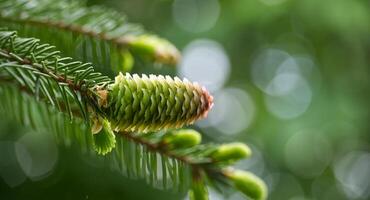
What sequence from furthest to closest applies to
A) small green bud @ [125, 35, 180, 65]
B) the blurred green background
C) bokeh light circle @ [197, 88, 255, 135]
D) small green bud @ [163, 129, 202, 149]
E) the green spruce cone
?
bokeh light circle @ [197, 88, 255, 135]
the blurred green background
small green bud @ [125, 35, 180, 65]
small green bud @ [163, 129, 202, 149]
the green spruce cone

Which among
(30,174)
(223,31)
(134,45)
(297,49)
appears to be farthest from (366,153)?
(134,45)

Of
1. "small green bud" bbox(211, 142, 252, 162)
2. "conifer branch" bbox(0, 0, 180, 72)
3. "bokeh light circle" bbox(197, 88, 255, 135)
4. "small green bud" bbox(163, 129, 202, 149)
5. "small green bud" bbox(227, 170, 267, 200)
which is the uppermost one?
"conifer branch" bbox(0, 0, 180, 72)

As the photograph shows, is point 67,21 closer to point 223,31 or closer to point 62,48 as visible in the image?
point 62,48

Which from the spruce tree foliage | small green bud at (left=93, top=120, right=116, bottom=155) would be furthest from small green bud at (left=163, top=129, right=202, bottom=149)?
small green bud at (left=93, top=120, right=116, bottom=155)

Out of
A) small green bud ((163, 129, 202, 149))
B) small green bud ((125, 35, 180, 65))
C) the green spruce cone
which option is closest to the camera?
the green spruce cone

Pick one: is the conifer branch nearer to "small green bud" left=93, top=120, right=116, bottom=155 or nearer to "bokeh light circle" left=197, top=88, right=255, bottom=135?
"small green bud" left=93, top=120, right=116, bottom=155

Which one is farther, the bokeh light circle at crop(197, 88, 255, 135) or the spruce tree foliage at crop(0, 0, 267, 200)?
the bokeh light circle at crop(197, 88, 255, 135)
